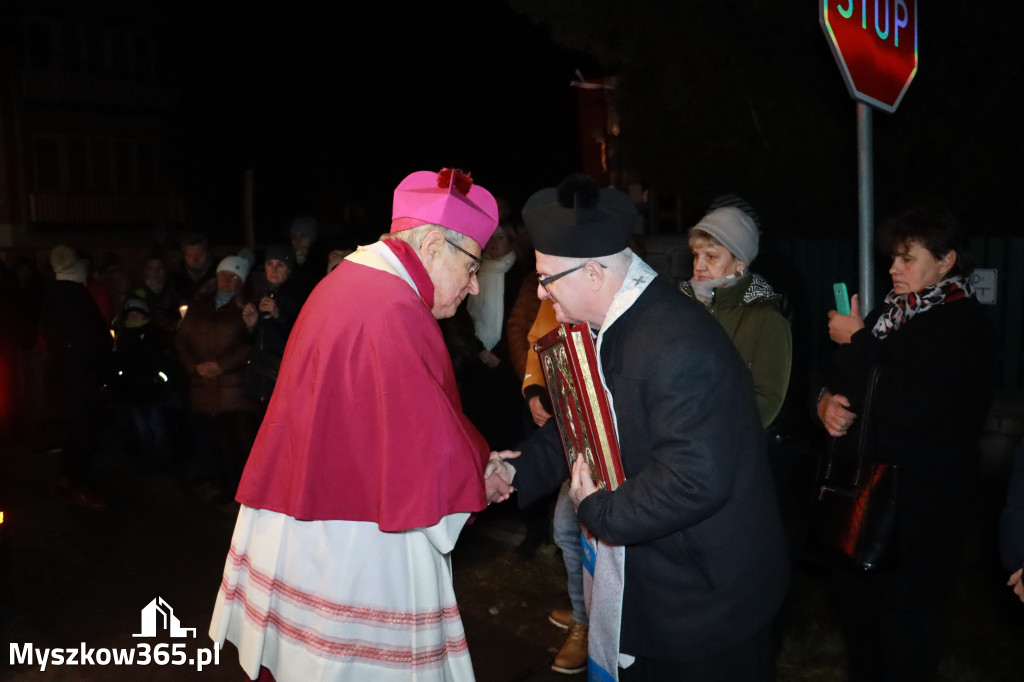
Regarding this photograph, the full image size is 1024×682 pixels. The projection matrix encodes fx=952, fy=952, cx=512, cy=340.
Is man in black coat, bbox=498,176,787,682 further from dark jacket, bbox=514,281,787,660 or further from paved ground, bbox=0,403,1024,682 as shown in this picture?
paved ground, bbox=0,403,1024,682

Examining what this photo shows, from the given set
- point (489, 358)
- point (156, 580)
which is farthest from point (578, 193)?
point (156, 580)

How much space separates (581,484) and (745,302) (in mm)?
1609

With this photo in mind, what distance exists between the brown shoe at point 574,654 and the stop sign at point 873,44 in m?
2.71

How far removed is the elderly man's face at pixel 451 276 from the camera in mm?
2834

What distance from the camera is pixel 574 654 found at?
4.40m

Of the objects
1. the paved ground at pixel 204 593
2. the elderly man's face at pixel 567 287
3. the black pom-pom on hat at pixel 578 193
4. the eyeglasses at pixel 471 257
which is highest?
the black pom-pom on hat at pixel 578 193

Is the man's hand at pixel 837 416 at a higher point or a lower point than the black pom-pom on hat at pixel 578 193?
lower

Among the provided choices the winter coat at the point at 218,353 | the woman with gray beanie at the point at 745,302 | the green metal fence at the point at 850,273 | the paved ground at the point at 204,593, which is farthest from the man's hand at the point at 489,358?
the woman with gray beanie at the point at 745,302

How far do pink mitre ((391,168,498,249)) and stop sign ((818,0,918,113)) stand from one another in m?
1.99

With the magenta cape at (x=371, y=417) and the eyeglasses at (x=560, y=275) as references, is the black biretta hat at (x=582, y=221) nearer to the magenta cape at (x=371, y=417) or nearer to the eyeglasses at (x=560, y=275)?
the eyeglasses at (x=560, y=275)

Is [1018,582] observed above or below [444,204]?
below

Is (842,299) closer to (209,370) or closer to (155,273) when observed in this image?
(209,370)

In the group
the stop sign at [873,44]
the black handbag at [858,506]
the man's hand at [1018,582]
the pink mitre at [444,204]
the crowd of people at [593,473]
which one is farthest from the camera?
the stop sign at [873,44]

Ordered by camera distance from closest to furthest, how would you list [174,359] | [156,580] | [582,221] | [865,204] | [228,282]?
[582,221]
[865,204]
[156,580]
[228,282]
[174,359]
